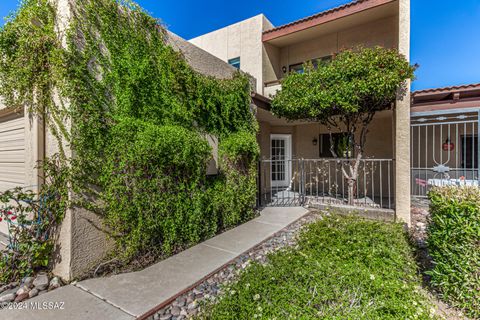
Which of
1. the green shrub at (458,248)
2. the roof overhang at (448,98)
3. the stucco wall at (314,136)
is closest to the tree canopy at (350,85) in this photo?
the roof overhang at (448,98)

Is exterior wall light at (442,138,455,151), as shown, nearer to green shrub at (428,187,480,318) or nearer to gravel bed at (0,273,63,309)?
green shrub at (428,187,480,318)

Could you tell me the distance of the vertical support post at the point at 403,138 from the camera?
19.9 ft

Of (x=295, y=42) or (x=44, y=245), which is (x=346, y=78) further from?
(x=44, y=245)

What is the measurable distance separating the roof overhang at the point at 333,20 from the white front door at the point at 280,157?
4.37 metres

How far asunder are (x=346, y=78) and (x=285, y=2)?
273 inches

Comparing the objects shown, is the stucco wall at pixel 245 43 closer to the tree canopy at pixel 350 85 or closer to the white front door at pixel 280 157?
the white front door at pixel 280 157

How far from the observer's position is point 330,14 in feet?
26.9

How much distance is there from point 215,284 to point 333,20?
9347 mm

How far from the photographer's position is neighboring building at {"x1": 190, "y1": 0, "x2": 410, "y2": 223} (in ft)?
26.6

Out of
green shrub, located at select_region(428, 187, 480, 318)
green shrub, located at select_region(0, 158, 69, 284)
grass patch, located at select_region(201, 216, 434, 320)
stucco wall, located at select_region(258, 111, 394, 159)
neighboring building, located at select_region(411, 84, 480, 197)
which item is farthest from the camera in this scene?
stucco wall, located at select_region(258, 111, 394, 159)

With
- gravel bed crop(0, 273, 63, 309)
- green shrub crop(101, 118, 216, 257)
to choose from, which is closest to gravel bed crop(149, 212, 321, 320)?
green shrub crop(101, 118, 216, 257)

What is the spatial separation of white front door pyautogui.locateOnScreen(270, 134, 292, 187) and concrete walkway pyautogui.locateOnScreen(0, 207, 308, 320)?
249 inches

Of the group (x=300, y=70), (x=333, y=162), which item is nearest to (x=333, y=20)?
(x=300, y=70)

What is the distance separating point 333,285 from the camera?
2930 millimetres
